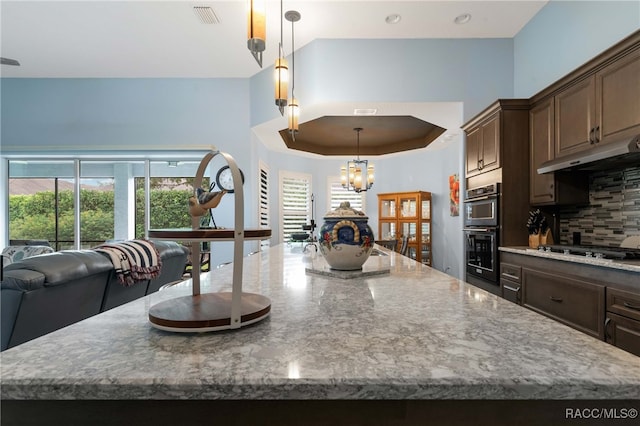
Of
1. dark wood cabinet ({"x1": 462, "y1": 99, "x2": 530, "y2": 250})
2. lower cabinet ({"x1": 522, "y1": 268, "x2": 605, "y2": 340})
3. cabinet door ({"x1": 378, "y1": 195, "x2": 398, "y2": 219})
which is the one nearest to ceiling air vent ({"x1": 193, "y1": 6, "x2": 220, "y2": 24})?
dark wood cabinet ({"x1": 462, "y1": 99, "x2": 530, "y2": 250})

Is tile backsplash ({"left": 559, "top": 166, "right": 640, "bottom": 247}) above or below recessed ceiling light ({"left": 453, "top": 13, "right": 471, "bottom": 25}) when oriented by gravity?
below

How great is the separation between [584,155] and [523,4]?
203 cm

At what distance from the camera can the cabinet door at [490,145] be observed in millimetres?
3180

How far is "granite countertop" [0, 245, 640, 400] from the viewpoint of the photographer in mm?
430

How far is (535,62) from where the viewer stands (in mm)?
3584

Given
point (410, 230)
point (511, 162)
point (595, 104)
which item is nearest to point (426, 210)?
point (410, 230)

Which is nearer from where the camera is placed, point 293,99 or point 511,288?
point 511,288

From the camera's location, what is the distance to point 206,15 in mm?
3504

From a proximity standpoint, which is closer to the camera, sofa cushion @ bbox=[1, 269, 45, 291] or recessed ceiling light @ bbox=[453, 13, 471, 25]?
sofa cushion @ bbox=[1, 269, 45, 291]

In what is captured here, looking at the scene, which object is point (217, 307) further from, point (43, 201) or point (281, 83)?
point (43, 201)

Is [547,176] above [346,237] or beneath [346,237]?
above

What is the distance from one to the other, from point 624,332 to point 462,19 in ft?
10.7

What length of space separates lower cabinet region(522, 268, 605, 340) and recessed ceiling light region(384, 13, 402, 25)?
2.81 meters

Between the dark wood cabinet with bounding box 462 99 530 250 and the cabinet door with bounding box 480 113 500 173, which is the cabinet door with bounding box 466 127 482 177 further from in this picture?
Result: the dark wood cabinet with bounding box 462 99 530 250
